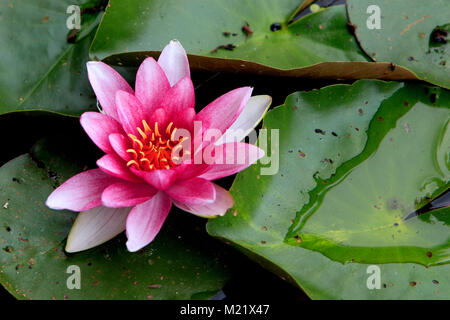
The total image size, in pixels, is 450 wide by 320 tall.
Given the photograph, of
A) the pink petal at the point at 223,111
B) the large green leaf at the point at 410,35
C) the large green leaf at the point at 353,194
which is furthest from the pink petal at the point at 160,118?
the large green leaf at the point at 410,35

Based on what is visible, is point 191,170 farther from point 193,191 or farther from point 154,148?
point 154,148

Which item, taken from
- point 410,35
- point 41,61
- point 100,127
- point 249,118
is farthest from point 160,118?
point 410,35

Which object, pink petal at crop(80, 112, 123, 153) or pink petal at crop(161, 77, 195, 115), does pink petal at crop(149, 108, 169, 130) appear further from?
pink petal at crop(80, 112, 123, 153)

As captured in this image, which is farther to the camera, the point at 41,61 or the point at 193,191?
the point at 41,61

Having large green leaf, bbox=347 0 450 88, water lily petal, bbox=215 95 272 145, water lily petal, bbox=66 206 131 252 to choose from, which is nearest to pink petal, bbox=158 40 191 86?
water lily petal, bbox=215 95 272 145

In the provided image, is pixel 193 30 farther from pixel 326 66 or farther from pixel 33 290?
pixel 33 290

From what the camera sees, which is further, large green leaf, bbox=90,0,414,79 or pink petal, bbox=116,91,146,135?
large green leaf, bbox=90,0,414,79

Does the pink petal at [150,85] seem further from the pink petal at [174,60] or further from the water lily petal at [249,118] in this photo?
the water lily petal at [249,118]
